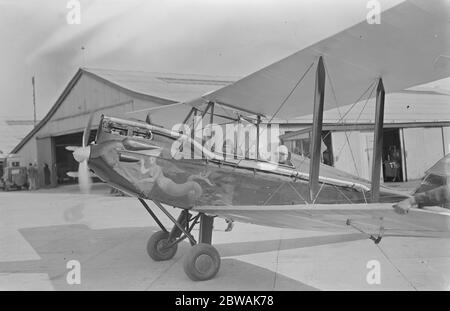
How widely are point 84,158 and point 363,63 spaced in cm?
338

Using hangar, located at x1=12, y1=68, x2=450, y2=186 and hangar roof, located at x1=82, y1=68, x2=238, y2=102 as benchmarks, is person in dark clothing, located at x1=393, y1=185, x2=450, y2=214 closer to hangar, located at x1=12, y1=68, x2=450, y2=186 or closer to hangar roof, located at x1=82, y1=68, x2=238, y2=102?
hangar, located at x1=12, y1=68, x2=450, y2=186

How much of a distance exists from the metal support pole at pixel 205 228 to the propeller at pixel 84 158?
1512mm

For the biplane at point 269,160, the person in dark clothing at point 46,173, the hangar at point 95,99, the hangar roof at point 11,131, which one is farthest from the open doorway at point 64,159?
the biplane at point 269,160

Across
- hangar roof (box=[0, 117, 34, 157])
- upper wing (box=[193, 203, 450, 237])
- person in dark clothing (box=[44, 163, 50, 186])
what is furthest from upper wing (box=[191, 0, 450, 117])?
hangar roof (box=[0, 117, 34, 157])

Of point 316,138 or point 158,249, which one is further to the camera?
point 158,249

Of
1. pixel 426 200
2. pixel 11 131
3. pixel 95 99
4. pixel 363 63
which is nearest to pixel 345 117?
pixel 95 99

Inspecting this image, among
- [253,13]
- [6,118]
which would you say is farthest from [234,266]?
[6,118]

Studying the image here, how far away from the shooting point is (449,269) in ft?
16.4

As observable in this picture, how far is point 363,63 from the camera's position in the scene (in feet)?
16.3

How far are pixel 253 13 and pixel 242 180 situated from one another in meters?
2.01

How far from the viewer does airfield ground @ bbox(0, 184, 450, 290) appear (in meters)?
4.65

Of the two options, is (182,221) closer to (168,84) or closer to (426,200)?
(426,200)

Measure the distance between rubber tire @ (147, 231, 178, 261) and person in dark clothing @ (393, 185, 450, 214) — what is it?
3433mm
